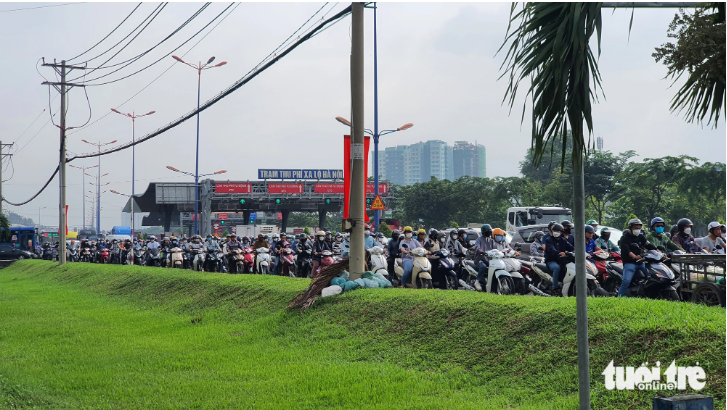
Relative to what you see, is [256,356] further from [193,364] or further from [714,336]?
[714,336]

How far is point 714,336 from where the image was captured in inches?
227

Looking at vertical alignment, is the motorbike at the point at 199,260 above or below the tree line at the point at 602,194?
below

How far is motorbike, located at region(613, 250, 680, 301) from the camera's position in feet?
34.2

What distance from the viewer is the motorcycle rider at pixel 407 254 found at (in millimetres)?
14656

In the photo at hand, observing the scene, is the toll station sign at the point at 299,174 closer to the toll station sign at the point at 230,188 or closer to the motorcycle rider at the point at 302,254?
the toll station sign at the point at 230,188

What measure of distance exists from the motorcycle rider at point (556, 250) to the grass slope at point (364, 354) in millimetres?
2461

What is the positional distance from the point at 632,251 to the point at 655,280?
52cm

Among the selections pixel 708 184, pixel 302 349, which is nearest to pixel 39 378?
pixel 302 349

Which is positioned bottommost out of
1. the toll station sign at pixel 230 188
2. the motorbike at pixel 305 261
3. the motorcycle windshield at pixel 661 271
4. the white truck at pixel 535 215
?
the motorbike at pixel 305 261

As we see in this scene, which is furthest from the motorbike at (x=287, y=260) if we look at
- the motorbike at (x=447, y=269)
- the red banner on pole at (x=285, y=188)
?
the red banner on pole at (x=285, y=188)

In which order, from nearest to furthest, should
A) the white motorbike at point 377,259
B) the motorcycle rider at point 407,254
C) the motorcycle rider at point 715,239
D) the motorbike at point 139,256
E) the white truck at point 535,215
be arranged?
the motorcycle rider at point 715,239 → the motorcycle rider at point 407,254 → the white motorbike at point 377,259 → the white truck at point 535,215 → the motorbike at point 139,256

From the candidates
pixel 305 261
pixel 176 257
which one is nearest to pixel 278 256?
pixel 305 261

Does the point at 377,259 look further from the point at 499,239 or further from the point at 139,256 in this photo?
the point at 139,256

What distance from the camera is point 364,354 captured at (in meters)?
8.92
